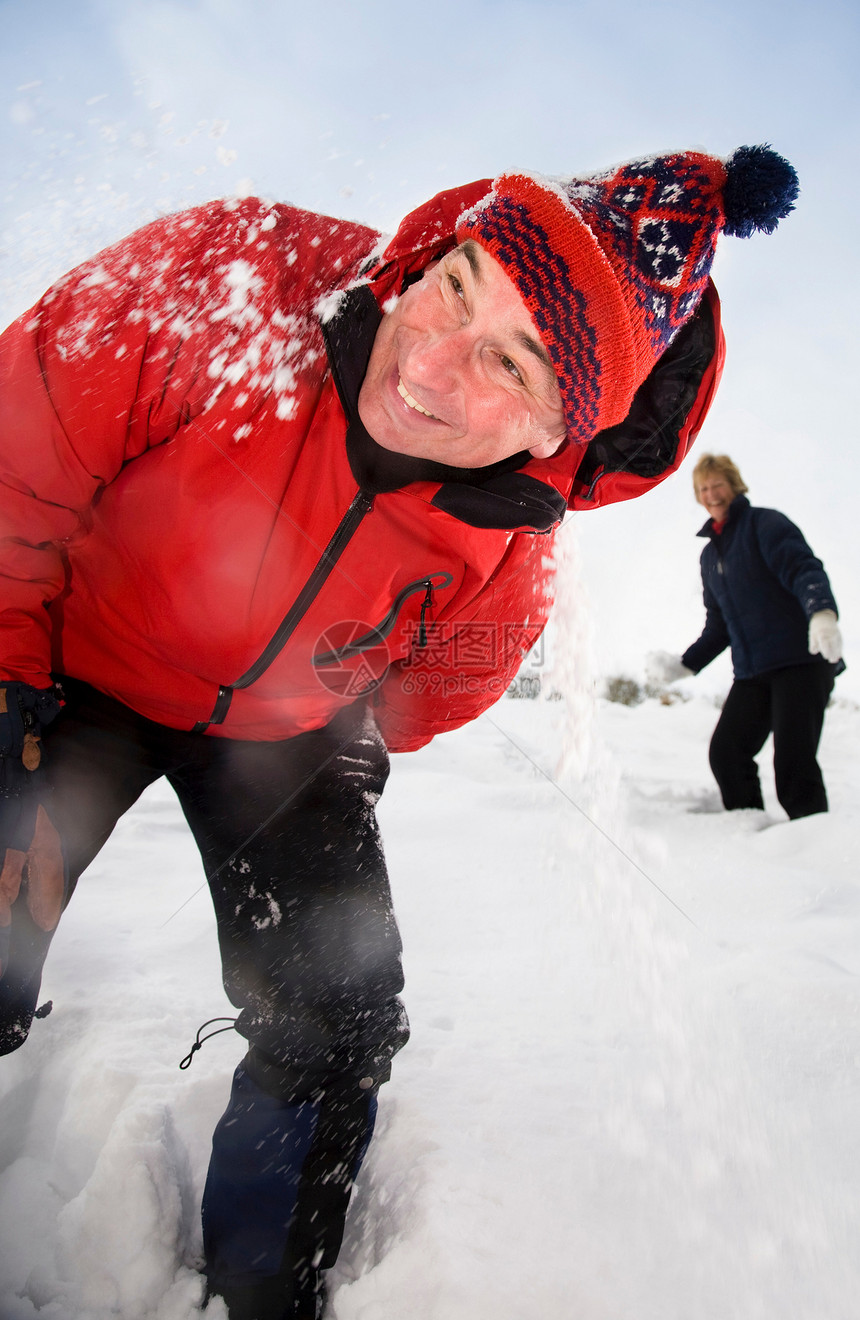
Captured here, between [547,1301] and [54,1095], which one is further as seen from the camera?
[54,1095]

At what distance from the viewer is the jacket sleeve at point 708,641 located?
387 centimetres

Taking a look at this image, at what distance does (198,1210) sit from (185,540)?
1.23 m

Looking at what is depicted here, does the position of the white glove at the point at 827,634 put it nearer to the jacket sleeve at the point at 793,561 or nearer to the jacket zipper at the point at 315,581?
the jacket sleeve at the point at 793,561

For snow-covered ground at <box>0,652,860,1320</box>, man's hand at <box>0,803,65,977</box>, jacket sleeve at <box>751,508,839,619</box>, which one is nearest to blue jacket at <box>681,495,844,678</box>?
jacket sleeve at <box>751,508,839,619</box>

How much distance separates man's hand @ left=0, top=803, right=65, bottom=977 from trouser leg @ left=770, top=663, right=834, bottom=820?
119 inches

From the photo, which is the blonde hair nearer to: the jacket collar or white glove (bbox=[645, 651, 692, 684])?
white glove (bbox=[645, 651, 692, 684])

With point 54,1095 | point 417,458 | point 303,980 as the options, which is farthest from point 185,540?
point 54,1095

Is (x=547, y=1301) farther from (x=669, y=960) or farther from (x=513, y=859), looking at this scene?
(x=513, y=859)

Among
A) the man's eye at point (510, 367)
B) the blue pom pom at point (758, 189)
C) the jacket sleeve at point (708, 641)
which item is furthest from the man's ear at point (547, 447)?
the jacket sleeve at point (708, 641)

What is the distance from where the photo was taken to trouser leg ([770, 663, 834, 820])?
10.2ft

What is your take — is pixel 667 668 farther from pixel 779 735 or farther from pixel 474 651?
pixel 474 651

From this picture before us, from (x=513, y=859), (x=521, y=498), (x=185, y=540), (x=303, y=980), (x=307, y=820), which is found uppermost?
(x=521, y=498)

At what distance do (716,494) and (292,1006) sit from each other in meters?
3.38

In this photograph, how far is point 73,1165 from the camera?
124cm
